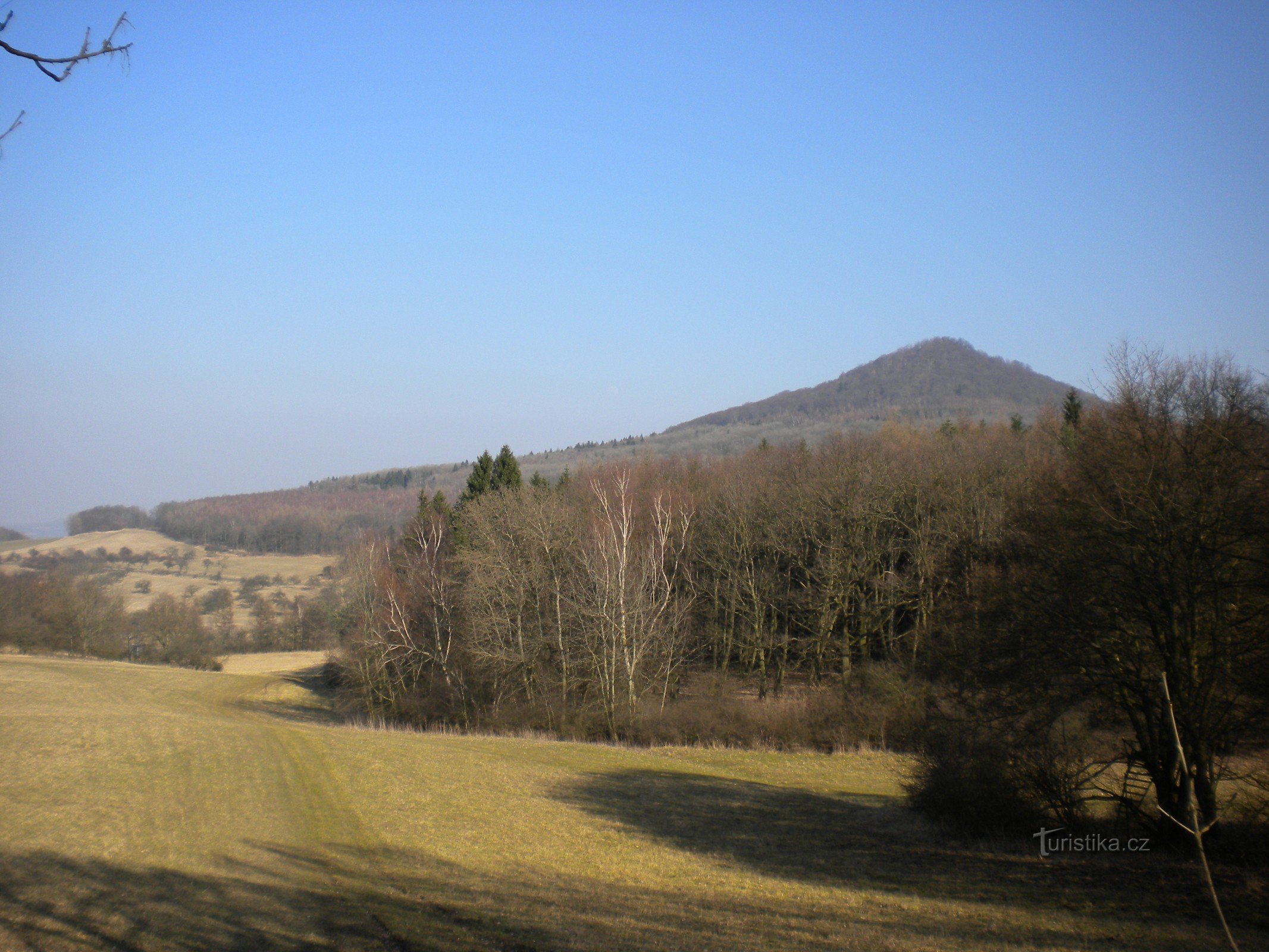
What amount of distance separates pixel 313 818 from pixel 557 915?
8338 millimetres

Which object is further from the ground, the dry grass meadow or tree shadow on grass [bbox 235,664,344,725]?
the dry grass meadow

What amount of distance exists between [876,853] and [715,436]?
122456 millimetres

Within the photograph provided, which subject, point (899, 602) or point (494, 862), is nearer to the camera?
point (494, 862)

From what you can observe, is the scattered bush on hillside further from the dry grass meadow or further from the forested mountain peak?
the forested mountain peak

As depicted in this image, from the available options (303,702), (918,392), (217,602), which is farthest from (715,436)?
(303,702)

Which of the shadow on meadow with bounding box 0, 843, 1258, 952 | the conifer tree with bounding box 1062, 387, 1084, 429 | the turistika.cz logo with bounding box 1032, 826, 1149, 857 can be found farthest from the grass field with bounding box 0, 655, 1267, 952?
the conifer tree with bounding box 1062, 387, 1084, 429

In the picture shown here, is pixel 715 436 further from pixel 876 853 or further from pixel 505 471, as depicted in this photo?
pixel 876 853

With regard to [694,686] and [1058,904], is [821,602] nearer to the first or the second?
[694,686]

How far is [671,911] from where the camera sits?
11.1 metres

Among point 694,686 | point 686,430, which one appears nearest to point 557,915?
point 694,686

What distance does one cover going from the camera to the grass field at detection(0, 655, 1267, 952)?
390 inches

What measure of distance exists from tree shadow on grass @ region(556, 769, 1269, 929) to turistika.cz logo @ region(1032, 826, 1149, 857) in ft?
0.70

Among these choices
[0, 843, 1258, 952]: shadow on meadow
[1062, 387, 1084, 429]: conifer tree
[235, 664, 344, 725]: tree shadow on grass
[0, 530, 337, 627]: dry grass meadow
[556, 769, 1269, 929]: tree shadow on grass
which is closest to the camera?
[0, 843, 1258, 952]: shadow on meadow

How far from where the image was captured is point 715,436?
13612cm
